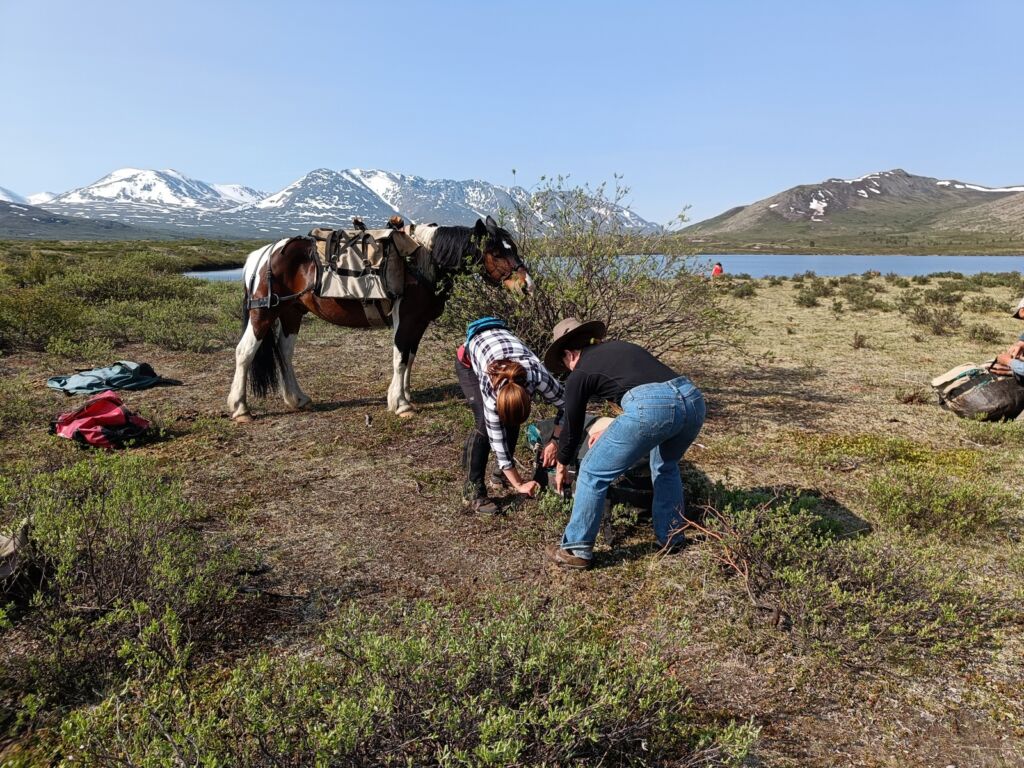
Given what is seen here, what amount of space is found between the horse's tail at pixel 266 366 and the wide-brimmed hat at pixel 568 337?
4.73 meters

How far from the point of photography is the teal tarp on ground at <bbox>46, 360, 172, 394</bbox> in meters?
7.91

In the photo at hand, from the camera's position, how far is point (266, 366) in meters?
7.39

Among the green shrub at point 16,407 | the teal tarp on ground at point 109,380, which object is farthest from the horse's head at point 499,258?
the green shrub at point 16,407

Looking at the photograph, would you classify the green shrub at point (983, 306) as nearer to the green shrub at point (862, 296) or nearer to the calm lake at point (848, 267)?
the green shrub at point (862, 296)

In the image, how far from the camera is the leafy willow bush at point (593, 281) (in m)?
6.96

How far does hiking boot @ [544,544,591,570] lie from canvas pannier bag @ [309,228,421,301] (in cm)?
421

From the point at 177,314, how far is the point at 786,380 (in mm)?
13846

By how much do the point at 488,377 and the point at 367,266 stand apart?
364 centimetres

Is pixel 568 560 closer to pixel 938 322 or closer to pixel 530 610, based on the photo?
pixel 530 610

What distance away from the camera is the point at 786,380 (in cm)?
951

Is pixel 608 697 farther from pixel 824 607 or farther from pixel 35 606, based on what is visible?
pixel 35 606

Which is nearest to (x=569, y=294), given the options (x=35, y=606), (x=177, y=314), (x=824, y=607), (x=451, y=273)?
(x=451, y=273)

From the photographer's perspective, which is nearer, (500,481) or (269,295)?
(500,481)

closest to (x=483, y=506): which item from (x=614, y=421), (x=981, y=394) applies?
(x=614, y=421)
